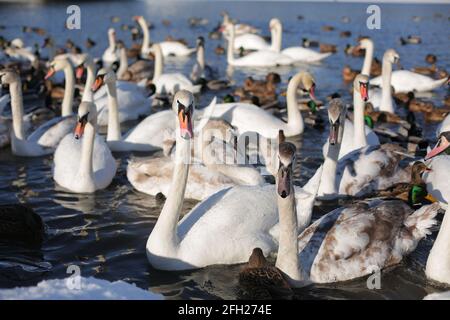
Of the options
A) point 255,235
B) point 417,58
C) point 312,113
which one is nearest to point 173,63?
point 417,58

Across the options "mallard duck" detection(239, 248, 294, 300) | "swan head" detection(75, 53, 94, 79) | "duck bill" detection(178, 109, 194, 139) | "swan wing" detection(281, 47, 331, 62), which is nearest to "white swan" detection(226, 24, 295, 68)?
"swan wing" detection(281, 47, 331, 62)

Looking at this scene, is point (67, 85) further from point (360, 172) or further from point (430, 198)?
point (430, 198)

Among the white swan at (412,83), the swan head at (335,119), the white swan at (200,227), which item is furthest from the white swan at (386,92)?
the white swan at (200,227)

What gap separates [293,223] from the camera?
6.68 m

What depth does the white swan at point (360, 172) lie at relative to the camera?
979 cm

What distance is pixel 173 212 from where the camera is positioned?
24.0 ft

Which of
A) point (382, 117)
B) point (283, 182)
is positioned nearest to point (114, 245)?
point (283, 182)

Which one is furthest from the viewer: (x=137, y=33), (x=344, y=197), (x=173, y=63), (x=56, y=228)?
(x=137, y=33)

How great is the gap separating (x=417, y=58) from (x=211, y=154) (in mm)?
24248

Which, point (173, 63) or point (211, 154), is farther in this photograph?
point (173, 63)

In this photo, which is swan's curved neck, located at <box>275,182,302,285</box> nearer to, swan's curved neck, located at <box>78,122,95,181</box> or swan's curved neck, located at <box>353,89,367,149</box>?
swan's curved neck, located at <box>78,122,95,181</box>

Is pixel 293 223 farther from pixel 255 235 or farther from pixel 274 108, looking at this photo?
pixel 274 108

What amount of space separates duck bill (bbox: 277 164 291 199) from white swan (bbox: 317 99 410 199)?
3.48 metres

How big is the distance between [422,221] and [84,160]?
524 cm
